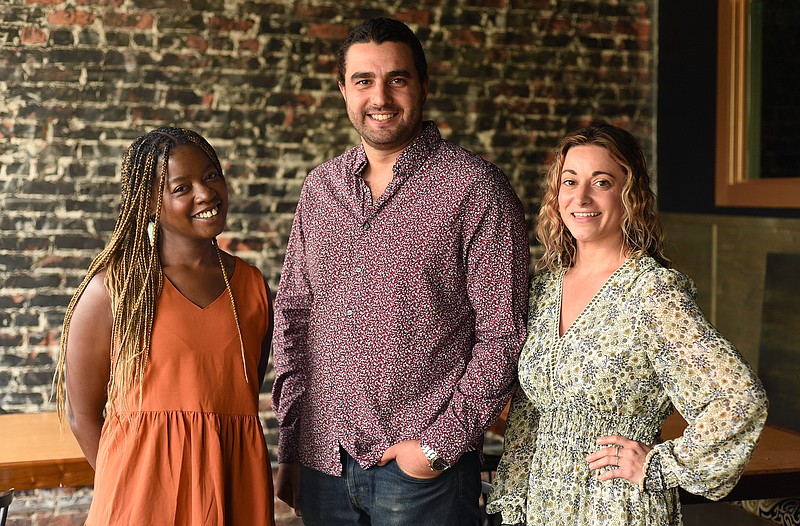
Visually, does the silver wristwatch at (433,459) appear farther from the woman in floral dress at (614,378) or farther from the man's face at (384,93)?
the man's face at (384,93)

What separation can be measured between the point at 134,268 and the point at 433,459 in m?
0.84

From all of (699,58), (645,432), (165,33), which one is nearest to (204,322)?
(645,432)

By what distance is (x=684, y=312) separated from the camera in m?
1.91

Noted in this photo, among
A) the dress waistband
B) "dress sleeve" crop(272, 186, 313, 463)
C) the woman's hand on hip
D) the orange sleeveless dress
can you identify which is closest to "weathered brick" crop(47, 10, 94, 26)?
"dress sleeve" crop(272, 186, 313, 463)

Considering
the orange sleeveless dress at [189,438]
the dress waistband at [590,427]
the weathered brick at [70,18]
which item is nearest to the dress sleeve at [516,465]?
the dress waistband at [590,427]

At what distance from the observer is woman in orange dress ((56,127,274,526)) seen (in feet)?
6.51

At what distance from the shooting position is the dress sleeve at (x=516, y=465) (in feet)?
7.23

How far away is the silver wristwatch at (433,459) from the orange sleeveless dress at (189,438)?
39 centimetres

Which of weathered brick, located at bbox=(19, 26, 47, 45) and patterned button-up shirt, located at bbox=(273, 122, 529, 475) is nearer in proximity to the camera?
patterned button-up shirt, located at bbox=(273, 122, 529, 475)

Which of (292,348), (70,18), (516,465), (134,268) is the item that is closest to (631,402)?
(516,465)

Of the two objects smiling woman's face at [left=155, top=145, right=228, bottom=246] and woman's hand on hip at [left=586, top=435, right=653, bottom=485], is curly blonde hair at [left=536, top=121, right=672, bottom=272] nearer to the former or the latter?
woman's hand on hip at [left=586, top=435, right=653, bottom=485]

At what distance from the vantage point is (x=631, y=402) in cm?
200

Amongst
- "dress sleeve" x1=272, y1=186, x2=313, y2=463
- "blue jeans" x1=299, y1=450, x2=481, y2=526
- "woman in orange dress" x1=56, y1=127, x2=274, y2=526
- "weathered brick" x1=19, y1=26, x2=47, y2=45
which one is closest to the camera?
"woman in orange dress" x1=56, y1=127, x2=274, y2=526

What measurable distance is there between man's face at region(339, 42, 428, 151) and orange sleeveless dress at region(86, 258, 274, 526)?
1.89 feet
